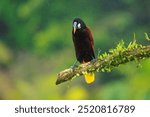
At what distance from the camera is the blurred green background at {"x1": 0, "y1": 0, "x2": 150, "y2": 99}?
7160 millimetres

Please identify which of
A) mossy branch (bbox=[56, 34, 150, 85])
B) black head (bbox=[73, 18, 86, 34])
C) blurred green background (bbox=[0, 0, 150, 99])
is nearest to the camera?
mossy branch (bbox=[56, 34, 150, 85])

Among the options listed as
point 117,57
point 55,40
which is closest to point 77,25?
point 117,57

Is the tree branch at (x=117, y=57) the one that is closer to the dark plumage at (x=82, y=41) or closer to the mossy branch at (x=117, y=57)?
the mossy branch at (x=117, y=57)

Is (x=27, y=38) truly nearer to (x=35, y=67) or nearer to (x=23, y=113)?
(x=35, y=67)

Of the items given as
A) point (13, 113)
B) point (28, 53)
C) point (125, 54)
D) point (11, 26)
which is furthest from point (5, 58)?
point (125, 54)

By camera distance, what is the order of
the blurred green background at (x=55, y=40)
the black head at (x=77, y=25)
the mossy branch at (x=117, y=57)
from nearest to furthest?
the mossy branch at (x=117, y=57), the black head at (x=77, y=25), the blurred green background at (x=55, y=40)

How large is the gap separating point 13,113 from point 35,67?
1.99m

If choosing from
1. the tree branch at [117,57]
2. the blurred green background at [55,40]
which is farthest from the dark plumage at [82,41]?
the blurred green background at [55,40]

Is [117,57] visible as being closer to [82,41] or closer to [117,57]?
[117,57]

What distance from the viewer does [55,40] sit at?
26.8 feet

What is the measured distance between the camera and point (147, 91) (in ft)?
21.6

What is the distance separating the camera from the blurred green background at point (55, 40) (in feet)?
23.5

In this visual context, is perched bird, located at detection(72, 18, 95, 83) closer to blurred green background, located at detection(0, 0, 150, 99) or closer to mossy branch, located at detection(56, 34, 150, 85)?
mossy branch, located at detection(56, 34, 150, 85)

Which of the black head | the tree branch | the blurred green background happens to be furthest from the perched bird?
the blurred green background
